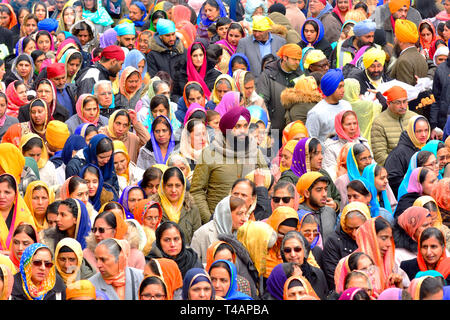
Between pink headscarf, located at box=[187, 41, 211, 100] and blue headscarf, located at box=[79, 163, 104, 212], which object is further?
pink headscarf, located at box=[187, 41, 211, 100]

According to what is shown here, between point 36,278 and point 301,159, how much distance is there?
11.4ft

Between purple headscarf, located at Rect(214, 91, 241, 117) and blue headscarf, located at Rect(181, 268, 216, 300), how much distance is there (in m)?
4.37

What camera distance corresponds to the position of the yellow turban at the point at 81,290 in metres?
8.99

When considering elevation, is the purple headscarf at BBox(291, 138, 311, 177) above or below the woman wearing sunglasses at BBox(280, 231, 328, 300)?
above

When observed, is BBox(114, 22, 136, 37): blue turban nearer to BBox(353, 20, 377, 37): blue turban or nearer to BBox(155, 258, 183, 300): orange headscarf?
BBox(353, 20, 377, 37): blue turban

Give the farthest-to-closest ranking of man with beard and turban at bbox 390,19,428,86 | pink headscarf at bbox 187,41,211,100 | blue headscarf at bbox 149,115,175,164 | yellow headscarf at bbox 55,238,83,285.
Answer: pink headscarf at bbox 187,41,211,100
man with beard and turban at bbox 390,19,428,86
blue headscarf at bbox 149,115,175,164
yellow headscarf at bbox 55,238,83,285

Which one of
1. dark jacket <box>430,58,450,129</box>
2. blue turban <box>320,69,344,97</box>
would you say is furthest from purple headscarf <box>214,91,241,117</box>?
dark jacket <box>430,58,450,129</box>

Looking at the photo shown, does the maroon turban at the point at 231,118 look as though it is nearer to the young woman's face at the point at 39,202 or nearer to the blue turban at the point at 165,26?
the young woman's face at the point at 39,202

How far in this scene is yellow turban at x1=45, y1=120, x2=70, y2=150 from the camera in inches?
508

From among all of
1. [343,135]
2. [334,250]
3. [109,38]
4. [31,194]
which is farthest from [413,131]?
[109,38]

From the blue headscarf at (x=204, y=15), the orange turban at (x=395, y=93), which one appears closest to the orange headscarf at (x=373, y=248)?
the orange turban at (x=395, y=93)

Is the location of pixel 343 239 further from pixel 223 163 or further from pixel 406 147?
pixel 406 147

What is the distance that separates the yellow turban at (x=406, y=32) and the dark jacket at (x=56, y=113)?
423 cm
